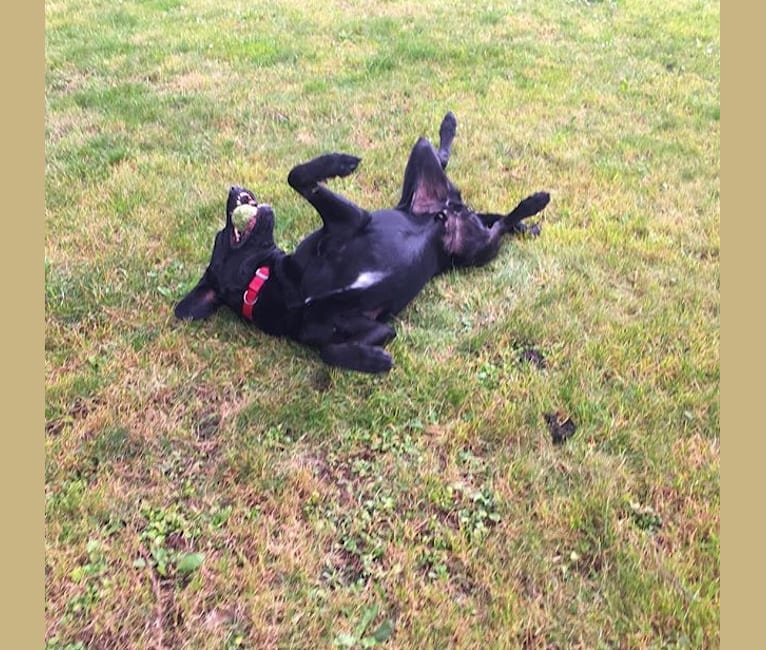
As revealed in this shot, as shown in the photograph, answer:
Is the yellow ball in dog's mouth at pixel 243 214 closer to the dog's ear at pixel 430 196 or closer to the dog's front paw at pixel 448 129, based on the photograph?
the dog's ear at pixel 430 196

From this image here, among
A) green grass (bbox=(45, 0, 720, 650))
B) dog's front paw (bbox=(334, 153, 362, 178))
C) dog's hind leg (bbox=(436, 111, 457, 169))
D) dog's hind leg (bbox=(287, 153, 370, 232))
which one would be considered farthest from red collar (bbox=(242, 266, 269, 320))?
dog's hind leg (bbox=(436, 111, 457, 169))

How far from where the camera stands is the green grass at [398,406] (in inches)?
108

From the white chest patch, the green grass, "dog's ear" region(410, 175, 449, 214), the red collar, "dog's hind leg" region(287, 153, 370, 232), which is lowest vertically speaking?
the green grass

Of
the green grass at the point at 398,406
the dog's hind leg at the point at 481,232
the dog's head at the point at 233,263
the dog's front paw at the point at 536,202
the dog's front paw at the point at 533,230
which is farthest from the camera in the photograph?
the dog's front paw at the point at 533,230

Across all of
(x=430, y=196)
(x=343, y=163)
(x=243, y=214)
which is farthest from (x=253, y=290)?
(x=430, y=196)

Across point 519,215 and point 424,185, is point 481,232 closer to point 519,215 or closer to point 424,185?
Result: point 519,215

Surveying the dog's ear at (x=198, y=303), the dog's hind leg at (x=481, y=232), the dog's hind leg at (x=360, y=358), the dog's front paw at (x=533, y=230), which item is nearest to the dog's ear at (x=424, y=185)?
the dog's hind leg at (x=481, y=232)

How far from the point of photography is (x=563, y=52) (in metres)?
8.36

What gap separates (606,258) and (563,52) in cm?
460

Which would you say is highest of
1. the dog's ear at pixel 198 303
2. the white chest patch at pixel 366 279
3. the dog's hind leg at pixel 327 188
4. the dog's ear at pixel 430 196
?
the dog's hind leg at pixel 327 188

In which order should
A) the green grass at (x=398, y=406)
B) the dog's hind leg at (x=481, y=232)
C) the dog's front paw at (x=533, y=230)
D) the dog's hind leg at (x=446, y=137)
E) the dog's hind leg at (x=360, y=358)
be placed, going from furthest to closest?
1. the dog's hind leg at (x=446, y=137)
2. the dog's front paw at (x=533, y=230)
3. the dog's hind leg at (x=481, y=232)
4. the dog's hind leg at (x=360, y=358)
5. the green grass at (x=398, y=406)

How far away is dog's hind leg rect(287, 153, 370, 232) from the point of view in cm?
403

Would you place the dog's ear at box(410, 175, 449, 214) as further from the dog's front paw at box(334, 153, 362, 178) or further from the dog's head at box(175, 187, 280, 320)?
the dog's head at box(175, 187, 280, 320)

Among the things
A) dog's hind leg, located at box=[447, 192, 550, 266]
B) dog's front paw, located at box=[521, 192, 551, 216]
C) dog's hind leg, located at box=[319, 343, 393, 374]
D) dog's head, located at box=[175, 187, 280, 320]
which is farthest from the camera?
dog's front paw, located at box=[521, 192, 551, 216]
